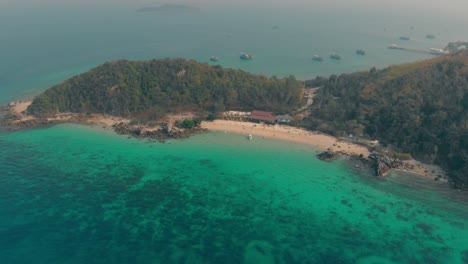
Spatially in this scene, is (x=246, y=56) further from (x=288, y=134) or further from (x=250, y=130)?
(x=288, y=134)

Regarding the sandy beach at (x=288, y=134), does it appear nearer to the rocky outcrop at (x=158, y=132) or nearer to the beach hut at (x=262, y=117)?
the beach hut at (x=262, y=117)

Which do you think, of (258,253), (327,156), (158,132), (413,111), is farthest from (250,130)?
(258,253)

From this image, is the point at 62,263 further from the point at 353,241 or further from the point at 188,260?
the point at 353,241

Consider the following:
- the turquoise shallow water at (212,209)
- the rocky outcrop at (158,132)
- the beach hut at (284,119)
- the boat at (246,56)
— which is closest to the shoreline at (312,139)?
the beach hut at (284,119)

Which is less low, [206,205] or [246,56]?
[246,56]

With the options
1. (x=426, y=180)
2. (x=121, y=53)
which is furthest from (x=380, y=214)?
(x=121, y=53)

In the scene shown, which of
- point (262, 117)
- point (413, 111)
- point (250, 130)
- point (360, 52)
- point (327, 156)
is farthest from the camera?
point (360, 52)
